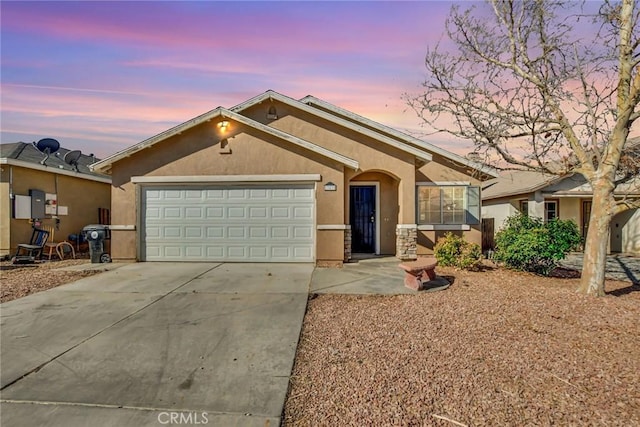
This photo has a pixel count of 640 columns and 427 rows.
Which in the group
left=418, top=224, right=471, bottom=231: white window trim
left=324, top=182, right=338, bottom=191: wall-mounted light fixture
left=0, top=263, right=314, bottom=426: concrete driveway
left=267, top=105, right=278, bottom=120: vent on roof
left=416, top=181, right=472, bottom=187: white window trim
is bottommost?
left=0, top=263, right=314, bottom=426: concrete driveway

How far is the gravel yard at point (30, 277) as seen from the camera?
23.0ft

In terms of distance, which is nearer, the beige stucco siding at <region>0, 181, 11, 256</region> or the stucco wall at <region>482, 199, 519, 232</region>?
the beige stucco siding at <region>0, 181, 11, 256</region>

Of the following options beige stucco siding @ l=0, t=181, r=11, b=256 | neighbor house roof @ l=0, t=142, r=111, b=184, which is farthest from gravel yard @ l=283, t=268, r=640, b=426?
beige stucco siding @ l=0, t=181, r=11, b=256

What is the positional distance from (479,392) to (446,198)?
9.09 metres

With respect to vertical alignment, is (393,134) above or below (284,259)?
above

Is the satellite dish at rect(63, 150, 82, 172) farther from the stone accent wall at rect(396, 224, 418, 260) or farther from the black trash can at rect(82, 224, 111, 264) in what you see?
the stone accent wall at rect(396, 224, 418, 260)

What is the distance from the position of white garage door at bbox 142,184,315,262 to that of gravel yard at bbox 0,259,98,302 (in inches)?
83.2

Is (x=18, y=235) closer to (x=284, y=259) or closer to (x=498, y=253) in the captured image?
(x=284, y=259)

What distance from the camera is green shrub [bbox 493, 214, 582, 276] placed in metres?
8.39

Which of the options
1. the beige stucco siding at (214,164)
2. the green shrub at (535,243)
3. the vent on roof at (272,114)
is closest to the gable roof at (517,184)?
the green shrub at (535,243)

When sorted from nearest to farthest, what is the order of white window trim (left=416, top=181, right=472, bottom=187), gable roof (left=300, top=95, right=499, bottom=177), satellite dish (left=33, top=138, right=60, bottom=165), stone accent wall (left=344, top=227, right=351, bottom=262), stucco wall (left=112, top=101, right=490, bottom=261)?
stucco wall (left=112, top=101, right=490, bottom=261), stone accent wall (left=344, top=227, right=351, bottom=262), gable roof (left=300, top=95, right=499, bottom=177), white window trim (left=416, top=181, right=472, bottom=187), satellite dish (left=33, top=138, right=60, bottom=165)

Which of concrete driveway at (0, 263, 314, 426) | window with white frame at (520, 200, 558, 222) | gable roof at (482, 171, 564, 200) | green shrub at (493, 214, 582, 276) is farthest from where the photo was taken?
window with white frame at (520, 200, 558, 222)

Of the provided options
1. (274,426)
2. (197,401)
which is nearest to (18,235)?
(197,401)

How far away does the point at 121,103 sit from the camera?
11.9m
